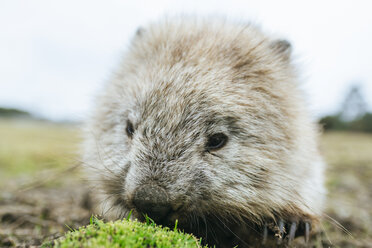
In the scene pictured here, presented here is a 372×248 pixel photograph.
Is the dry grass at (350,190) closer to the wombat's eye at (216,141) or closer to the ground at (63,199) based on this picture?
the ground at (63,199)

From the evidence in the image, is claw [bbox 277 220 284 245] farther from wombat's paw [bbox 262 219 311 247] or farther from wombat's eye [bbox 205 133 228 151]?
wombat's eye [bbox 205 133 228 151]

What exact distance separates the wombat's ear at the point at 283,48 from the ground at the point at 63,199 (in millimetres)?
2144

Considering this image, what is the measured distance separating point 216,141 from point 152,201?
98 cm

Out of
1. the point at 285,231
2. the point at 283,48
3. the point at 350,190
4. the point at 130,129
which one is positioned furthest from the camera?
the point at 350,190

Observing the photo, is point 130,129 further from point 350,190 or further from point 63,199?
point 350,190

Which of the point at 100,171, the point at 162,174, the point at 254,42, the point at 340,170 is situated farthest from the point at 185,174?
the point at 340,170

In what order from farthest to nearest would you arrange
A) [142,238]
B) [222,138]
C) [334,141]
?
[334,141], [222,138], [142,238]

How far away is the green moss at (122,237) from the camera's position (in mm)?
1934

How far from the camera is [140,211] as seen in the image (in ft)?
8.66

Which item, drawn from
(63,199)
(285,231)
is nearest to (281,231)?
(285,231)

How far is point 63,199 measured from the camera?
22.7 feet

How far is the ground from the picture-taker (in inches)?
168

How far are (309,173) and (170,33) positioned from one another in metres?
2.55

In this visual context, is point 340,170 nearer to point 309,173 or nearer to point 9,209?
point 309,173
